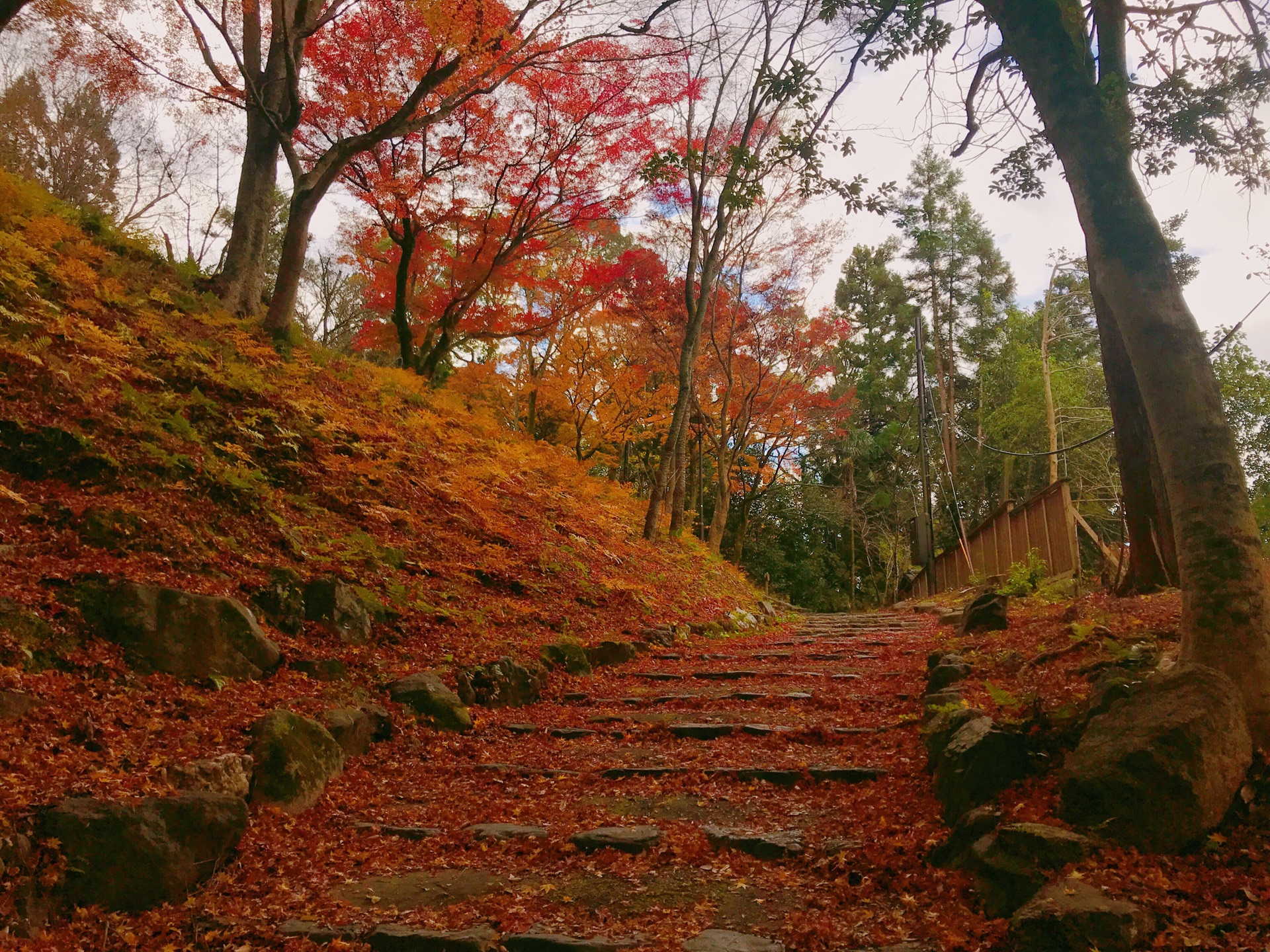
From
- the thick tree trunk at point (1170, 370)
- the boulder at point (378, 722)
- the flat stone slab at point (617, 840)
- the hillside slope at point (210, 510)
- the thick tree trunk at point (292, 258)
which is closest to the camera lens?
the thick tree trunk at point (1170, 370)

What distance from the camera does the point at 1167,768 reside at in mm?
2865

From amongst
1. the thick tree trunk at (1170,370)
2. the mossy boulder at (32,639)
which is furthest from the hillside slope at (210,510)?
the thick tree trunk at (1170,370)

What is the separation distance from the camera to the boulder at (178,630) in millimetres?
4380

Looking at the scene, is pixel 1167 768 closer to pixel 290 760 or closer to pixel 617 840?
pixel 617 840

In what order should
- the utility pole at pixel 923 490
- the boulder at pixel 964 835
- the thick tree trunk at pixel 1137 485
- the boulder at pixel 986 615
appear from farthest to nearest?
the utility pole at pixel 923 490, the boulder at pixel 986 615, the thick tree trunk at pixel 1137 485, the boulder at pixel 964 835

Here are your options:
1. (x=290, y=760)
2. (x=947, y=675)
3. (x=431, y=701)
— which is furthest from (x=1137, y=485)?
(x=290, y=760)

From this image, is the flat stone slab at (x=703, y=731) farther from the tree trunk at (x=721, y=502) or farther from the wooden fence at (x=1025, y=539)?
the tree trunk at (x=721, y=502)

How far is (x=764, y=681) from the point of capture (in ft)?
24.8

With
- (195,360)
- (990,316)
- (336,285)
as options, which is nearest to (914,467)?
(990,316)

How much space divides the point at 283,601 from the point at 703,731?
3.46 metres

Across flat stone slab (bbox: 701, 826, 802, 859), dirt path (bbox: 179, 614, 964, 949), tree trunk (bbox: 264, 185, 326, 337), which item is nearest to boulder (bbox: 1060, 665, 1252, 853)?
dirt path (bbox: 179, 614, 964, 949)

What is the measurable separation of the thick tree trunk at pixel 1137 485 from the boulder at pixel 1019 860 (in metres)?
5.32

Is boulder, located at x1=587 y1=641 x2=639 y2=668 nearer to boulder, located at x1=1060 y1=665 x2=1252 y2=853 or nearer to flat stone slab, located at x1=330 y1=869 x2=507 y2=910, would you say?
flat stone slab, located at x1=330 y1=869 x2=507 y2=910

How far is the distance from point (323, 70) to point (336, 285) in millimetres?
15399
